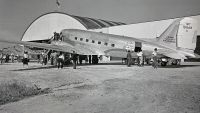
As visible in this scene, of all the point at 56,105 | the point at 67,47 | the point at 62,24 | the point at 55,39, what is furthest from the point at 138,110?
the point at 62,24

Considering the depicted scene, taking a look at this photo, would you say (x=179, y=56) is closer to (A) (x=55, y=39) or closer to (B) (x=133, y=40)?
(B) (x=133, y=40)

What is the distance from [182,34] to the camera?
70.3 ft

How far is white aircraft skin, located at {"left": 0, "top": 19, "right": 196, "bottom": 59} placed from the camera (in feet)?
68.7

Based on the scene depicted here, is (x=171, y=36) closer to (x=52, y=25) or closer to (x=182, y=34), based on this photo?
(x=182, y=34)

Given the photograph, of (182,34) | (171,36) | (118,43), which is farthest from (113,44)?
(182,34)

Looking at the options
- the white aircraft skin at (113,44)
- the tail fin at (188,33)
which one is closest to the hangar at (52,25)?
the white aircraft skin at (113,44)

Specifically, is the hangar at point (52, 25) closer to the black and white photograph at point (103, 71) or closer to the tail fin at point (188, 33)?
the black and white photograph at point (103, 71)

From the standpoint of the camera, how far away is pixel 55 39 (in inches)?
1030

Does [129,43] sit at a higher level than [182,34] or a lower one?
lower

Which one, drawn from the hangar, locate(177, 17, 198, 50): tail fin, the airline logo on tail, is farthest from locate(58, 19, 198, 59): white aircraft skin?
the hangar

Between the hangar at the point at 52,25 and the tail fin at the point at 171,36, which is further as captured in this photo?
the hangar at the point at 52,25

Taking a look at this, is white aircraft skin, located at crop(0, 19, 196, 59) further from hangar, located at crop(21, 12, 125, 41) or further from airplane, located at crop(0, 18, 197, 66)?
hangar, located at crop(21, 12, 125, 41)

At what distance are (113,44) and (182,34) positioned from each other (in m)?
6.80

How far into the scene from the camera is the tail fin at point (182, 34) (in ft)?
69.9
